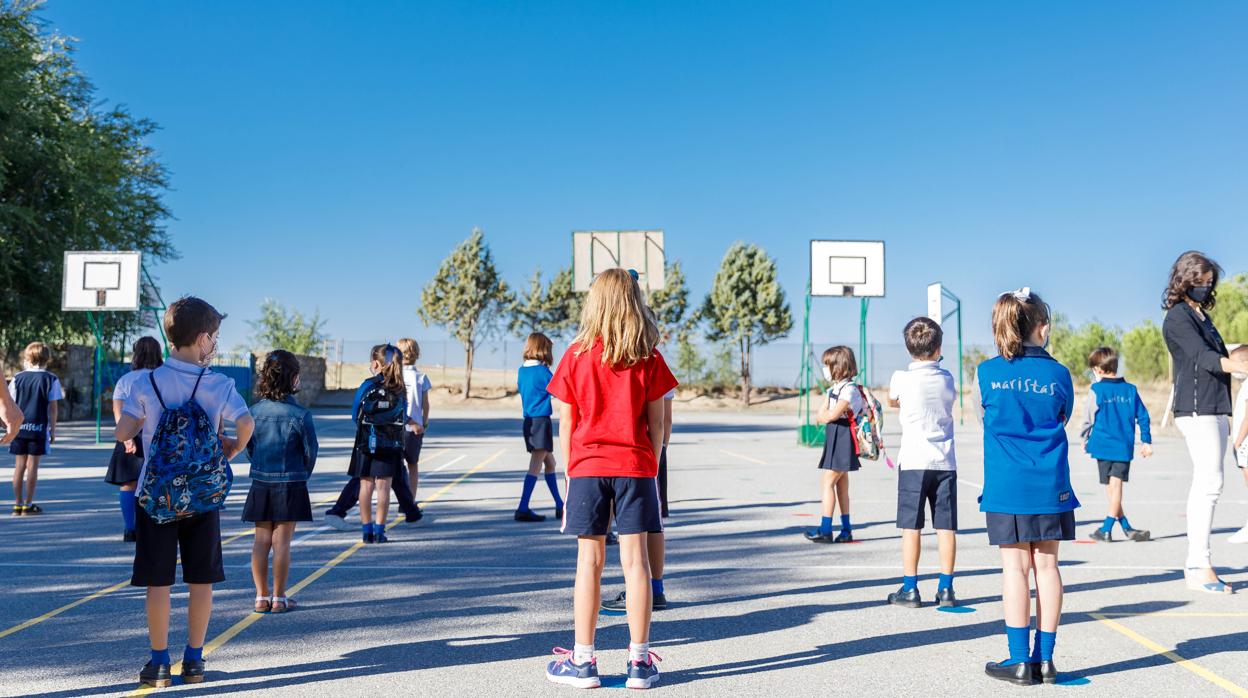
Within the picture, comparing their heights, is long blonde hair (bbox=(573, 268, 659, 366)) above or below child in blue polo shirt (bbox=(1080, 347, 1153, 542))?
above

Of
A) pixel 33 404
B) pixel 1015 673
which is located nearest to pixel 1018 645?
pixel 1015 673

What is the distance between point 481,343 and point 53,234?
111ft

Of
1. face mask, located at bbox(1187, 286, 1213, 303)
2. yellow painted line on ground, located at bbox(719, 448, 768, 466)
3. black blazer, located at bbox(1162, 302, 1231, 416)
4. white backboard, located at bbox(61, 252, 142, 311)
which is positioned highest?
white backboard, located at bbox(61, 252, 142, 311)

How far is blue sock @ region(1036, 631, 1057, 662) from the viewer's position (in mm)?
4469

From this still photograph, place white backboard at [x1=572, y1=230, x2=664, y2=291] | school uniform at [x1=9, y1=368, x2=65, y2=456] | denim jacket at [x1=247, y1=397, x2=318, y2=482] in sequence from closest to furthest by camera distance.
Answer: denim jacket at [x1=247, y1=397, x2=318, y2=482] → school uniform at [x1=9, y1=368, x2=65, y2=456] → white backboard at [x1=572, y1=230, x2=664, y2=291]

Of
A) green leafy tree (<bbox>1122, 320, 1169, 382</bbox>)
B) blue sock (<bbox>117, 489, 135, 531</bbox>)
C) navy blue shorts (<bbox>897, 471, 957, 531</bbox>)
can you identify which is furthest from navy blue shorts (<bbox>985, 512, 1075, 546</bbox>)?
green leafy tree (<bbox>1122, 320, 1169, 382</bbox>)

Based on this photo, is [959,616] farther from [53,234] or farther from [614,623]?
[53,234]

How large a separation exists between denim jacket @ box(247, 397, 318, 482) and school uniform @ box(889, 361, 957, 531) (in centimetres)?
354

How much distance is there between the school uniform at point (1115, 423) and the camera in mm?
8742

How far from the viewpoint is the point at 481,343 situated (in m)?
60.7

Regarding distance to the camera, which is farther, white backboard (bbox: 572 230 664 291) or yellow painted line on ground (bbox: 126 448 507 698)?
white backboard (bbox: 572 230 664 291)

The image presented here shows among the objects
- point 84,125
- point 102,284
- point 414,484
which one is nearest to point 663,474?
point 414,484

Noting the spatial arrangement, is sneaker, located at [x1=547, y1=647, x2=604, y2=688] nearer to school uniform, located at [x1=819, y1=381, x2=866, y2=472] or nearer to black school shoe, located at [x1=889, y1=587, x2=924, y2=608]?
black school shoe, located at [x1=889, y1=587, x2=924, y2=608]

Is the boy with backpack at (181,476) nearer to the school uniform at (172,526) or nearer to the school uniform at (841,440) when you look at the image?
the school uniform at (172,526)
